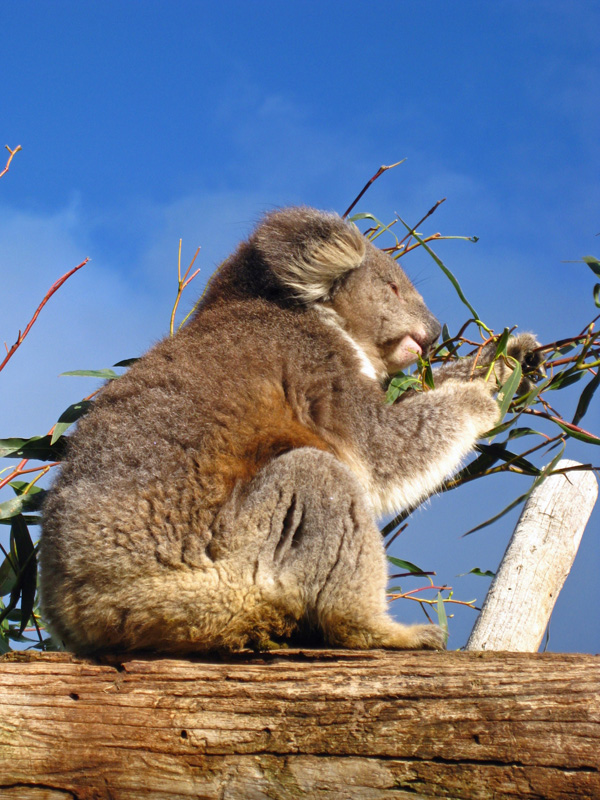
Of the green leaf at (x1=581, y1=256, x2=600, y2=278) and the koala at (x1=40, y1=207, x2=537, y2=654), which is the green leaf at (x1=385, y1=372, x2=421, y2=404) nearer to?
the koala at (x1=40, y1=207, x2=537, y2=654)

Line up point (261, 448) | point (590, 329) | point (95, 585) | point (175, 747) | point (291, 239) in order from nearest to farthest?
point (175, 747) → point (95, 585) → point (261, 448) → point (590, 329) → point (291, 239)

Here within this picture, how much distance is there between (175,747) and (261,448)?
1.32 metres

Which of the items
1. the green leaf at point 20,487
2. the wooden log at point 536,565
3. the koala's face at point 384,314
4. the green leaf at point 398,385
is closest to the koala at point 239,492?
the green leaf at point 398,385

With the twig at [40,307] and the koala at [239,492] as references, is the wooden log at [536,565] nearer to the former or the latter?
the koala at [239,492]

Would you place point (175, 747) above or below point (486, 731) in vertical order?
below

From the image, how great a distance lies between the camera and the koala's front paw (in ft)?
13.8

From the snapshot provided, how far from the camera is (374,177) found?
4645mm

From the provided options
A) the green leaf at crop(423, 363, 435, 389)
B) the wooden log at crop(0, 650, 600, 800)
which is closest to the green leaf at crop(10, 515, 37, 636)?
the wooden log at crop(0, 650, 600, 800)

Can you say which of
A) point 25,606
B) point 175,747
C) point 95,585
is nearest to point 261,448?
point 95,585

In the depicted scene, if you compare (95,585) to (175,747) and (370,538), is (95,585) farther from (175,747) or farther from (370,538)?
(370,538)

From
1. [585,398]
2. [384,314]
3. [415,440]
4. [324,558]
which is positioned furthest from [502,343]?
[324,558]

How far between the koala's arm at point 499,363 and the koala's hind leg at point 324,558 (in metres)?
1.45

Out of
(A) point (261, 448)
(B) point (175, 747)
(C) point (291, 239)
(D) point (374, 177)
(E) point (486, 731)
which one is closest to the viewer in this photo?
(E) point (486, 731)

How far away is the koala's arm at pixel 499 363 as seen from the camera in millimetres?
4203
